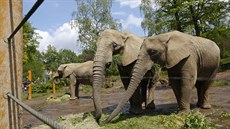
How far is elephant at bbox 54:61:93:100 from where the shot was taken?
656 inches

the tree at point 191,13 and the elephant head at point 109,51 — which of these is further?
the tree at point 191,13

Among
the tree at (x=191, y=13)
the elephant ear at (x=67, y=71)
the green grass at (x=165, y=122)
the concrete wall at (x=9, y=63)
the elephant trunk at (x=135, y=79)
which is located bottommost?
the green grass at (x=165, y=122)

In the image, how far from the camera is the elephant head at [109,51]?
6431 mm

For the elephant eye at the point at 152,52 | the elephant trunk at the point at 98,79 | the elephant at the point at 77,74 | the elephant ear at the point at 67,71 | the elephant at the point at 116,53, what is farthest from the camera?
the elephant ear at the point at 67,71

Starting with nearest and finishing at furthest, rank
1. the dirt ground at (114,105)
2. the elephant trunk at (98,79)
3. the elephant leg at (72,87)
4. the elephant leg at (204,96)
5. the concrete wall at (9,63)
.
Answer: the concrete wall at (9,63) < the elephant trunk at (98,79) < the elephant leg at (204,96) < the dirt ground at (114,105) < the elephant leg at (72,87)

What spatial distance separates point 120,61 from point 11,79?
17.5ft

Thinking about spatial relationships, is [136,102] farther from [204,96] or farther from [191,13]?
[191,13]

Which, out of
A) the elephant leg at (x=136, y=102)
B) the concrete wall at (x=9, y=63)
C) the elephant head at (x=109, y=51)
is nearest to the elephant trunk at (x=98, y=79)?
the elephant head at (x=109, y=51)

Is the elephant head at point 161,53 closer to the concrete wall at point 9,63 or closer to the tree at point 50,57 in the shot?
the concrete wall at point 9,63

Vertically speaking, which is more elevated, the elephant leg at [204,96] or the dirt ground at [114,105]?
the elephant leg at [204,96]

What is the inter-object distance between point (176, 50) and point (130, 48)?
3.47 feet

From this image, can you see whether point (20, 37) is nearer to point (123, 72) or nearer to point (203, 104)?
point (123, 72)

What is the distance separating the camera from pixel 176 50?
6.81 meters

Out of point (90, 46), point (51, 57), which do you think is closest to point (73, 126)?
point (90, 46)
